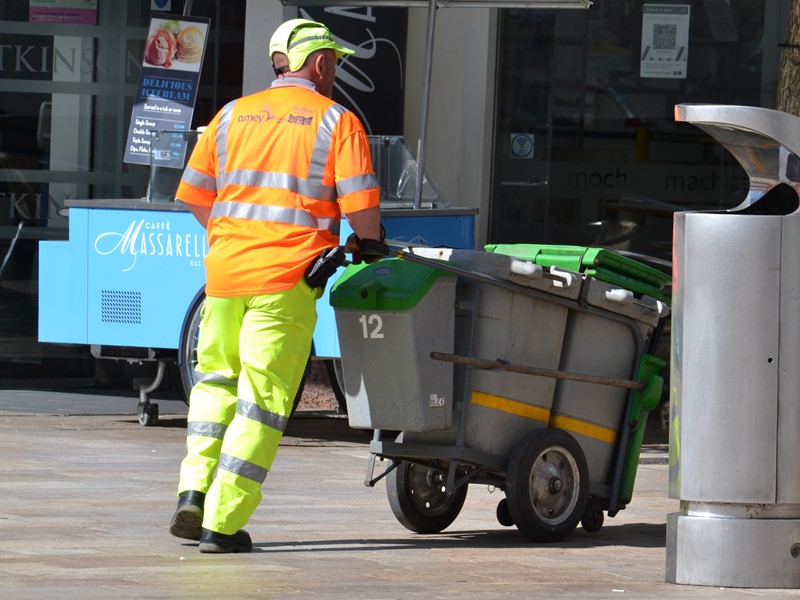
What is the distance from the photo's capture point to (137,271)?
994 cm

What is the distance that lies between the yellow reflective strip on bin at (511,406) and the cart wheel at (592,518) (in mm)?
447

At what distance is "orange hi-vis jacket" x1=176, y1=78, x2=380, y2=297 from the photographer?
20.6 feet

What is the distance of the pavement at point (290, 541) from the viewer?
5.58 m

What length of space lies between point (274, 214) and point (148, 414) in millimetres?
4487

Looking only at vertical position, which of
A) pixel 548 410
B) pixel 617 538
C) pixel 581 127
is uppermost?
pixel 581 127

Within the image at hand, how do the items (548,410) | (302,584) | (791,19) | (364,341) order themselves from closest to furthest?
(302,584) → (364,341) → (548,410) → (791,19)

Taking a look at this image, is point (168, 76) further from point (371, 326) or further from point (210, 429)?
point (210, 429)

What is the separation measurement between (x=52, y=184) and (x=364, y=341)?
6.48m

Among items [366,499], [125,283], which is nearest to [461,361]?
[366,499]

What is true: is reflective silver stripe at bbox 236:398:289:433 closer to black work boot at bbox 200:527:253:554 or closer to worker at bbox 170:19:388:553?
worker at bbox 170:19:388:553

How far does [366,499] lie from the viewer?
8109 mm

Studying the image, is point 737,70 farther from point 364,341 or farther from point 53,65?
point 364,341

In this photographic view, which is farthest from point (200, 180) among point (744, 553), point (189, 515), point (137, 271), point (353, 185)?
point (137, 271)

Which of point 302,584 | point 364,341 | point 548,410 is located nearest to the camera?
point 302,584
